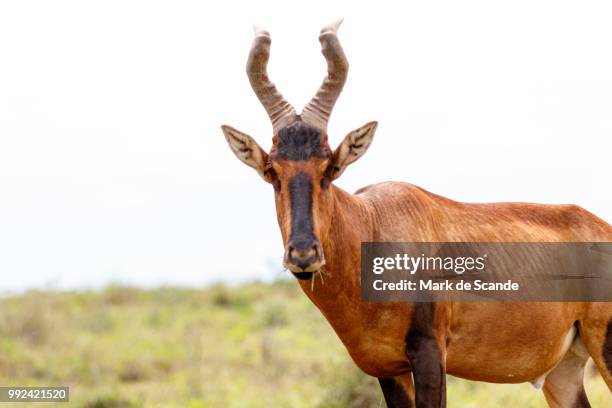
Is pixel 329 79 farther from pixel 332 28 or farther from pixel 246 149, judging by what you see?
pixel 246 149

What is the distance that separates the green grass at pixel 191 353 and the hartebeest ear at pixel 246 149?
4.74 metres

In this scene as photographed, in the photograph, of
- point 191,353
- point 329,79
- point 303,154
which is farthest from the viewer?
point 191,353

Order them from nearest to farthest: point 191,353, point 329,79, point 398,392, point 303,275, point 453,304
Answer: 1. point 303,275
2. point 329,79
3. point 453,304
4. point 398,392
5. point 191,353

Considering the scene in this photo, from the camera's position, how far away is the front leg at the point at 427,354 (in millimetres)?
8445

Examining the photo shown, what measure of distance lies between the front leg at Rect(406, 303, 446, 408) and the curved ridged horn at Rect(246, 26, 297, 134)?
2025mm

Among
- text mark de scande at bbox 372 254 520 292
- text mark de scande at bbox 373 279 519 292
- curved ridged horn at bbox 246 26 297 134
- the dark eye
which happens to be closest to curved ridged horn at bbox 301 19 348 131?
curved ridged horn at bbox 246 26 297 134

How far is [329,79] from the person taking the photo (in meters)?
8.68

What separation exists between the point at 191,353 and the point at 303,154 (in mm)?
14217

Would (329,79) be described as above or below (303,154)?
above

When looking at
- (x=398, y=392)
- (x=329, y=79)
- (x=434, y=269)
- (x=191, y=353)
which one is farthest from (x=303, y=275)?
(x=191, y=353)

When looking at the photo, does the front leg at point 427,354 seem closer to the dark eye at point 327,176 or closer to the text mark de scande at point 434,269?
the text mark de scande at point 434,269

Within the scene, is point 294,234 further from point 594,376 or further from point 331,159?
point 594,376

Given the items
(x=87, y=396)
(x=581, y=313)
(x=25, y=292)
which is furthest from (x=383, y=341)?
(x=25, y=292)

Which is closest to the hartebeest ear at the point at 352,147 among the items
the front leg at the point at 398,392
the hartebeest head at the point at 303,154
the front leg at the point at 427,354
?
the hartebeest head at the point at 303,154
